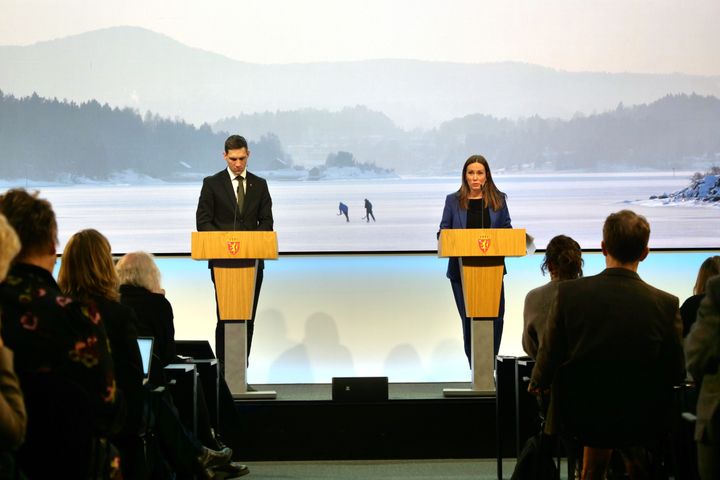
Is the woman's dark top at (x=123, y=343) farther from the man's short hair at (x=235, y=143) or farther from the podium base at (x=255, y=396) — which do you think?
the man's short hair at (x=235, y=143)

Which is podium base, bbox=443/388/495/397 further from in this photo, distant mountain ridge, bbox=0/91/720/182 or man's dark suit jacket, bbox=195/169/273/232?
distant mountain ridge, bbox=0/91/720/182

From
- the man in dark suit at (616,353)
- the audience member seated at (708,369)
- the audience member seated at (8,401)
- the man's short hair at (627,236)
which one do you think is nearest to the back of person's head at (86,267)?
the audience member seated at (8,401)

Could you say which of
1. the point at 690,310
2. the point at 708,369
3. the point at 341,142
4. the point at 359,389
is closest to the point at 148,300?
the point at 359,389

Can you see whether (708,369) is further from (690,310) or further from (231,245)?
(231,245)

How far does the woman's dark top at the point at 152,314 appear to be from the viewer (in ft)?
14.9

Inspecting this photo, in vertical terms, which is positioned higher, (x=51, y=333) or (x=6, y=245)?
(x=6, y=245)

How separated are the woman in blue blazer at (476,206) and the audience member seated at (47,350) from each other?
3611 millimetres

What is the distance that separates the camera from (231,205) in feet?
20.1

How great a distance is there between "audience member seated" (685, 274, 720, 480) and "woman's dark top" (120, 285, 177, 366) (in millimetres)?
2411

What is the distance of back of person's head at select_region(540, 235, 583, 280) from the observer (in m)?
4.43

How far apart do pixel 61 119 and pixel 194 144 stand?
1036 millimetres

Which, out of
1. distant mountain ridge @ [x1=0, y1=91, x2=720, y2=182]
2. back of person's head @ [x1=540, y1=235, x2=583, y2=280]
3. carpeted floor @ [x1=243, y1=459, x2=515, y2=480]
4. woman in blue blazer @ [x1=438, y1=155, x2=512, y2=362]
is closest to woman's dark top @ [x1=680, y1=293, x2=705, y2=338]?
back of person's head @ [x1=540, y1=235, x2=583, y2=280]

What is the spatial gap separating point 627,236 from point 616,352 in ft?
1.29

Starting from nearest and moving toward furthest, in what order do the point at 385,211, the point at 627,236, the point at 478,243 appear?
the point at 627,236, the point at 478,243, the point at 385,211
